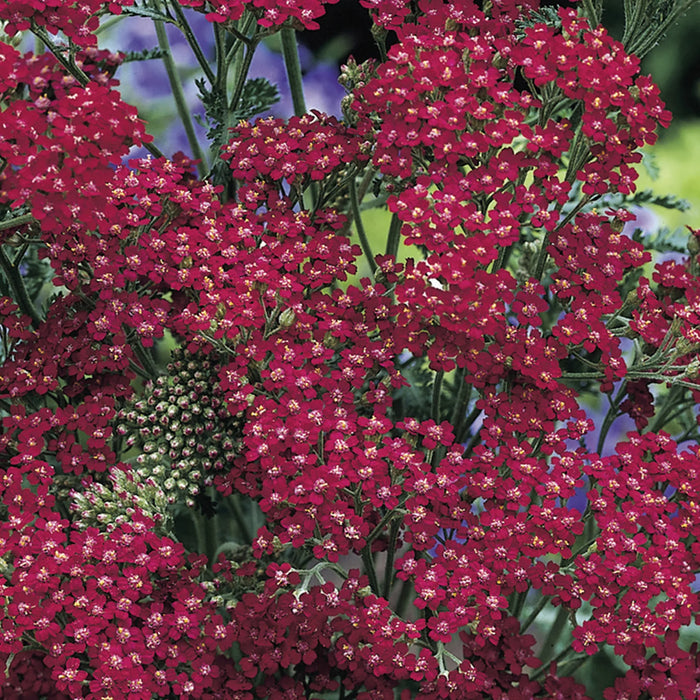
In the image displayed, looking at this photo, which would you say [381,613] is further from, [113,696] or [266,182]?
[266,182]

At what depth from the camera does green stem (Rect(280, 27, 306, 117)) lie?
42.0 inches

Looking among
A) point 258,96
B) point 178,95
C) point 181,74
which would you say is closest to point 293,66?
point 258,96

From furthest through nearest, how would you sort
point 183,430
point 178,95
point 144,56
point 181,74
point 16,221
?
point 181,74, point 178,95, point 144,56, point 183,430, point 16,221

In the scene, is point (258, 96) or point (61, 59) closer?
point (61, 59)

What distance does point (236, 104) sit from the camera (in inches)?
41.5

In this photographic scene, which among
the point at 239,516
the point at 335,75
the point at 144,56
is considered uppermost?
the point at 335,75

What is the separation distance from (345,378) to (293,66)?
0.37m

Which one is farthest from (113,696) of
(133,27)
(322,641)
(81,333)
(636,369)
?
(133,27)

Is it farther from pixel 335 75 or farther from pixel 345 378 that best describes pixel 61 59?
pixel 335 75

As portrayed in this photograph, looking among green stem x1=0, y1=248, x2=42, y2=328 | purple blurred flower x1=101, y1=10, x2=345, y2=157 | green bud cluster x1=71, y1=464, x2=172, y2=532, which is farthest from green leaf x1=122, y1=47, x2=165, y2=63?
purple blurred flower x1=101, y1=10, x2=345, y2=157

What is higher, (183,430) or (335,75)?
(335,75)

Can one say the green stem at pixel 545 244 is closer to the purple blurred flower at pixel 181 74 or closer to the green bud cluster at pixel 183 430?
the green bud cluster at pixel 183 430

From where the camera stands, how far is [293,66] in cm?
109

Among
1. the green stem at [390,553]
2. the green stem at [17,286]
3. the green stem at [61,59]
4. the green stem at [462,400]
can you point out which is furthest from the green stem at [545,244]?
the green stem at [17,286]
